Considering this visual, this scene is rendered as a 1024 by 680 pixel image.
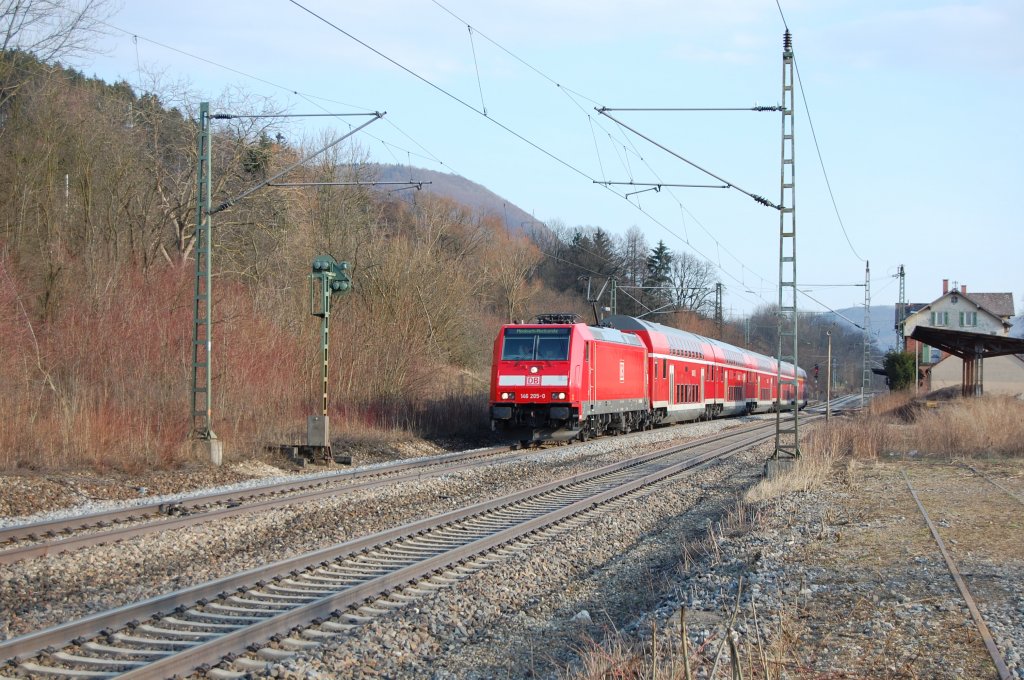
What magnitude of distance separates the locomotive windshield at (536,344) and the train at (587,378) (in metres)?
0.03

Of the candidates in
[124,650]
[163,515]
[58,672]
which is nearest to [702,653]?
[124,650]

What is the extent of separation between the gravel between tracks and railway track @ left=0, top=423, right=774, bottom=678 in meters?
0.38

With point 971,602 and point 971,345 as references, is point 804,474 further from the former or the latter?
point 971,345

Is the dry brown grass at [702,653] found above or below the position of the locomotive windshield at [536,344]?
below

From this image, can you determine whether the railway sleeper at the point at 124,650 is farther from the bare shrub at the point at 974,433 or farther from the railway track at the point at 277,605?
the bare shrub at the point at 974,433

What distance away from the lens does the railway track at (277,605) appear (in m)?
6.17

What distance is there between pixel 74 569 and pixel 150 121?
21.6 meters

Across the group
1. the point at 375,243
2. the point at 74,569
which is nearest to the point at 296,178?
the point at 375,243

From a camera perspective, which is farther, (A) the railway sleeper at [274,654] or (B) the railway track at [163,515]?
(B) the railway track at [163,515]

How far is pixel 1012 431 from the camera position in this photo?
74.7ft

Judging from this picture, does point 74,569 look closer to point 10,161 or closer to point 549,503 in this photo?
point 549,503

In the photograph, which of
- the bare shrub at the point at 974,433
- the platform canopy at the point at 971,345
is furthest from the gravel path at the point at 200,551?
the platform canopy at the point at 971,345

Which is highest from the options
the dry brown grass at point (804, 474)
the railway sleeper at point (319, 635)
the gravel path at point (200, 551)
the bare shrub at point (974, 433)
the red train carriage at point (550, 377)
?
the red train carriage at point (550, 377)

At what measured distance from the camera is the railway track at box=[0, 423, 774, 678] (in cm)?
617
